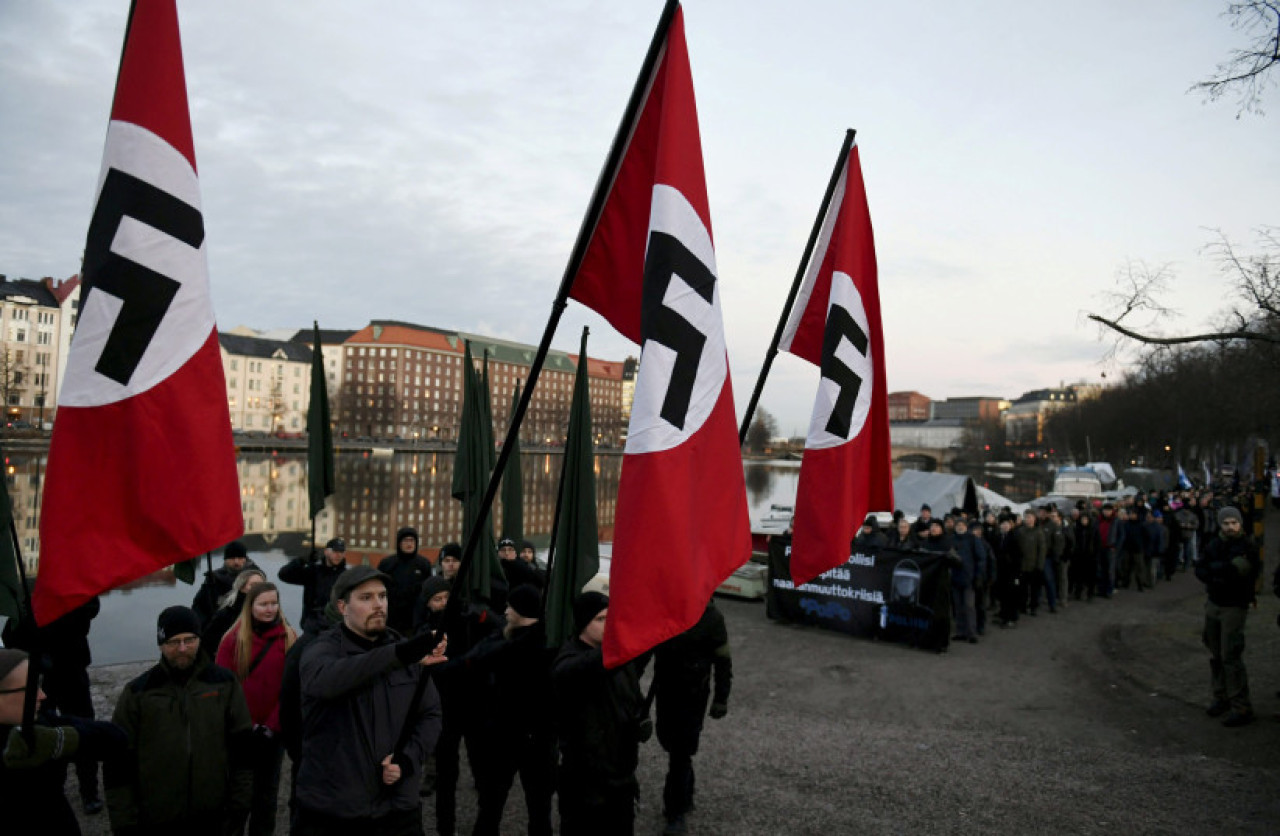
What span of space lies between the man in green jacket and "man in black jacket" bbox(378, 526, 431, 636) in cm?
340

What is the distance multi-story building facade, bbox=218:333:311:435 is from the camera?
421 ft

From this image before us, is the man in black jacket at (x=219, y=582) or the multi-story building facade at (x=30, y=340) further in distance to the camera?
the multi-story building facade at (x=30, y=340)

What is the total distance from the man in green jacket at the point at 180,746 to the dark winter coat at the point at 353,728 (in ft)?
2.71

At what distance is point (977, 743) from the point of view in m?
8.31

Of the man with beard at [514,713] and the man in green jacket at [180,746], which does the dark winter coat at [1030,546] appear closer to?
the man with beard at [514,713]

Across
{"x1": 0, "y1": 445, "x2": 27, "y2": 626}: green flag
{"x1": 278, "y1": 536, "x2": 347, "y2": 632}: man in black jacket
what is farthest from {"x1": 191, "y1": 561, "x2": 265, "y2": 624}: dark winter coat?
{"x1": 0, "y1": 445, "x2": 27, "y2": 626}: green flag

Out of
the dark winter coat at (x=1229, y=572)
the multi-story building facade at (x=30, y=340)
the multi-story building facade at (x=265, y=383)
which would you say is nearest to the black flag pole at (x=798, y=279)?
the dark winter coat at (x=1229, y=572)

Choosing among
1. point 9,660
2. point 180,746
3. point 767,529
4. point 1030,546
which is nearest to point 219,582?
point 180,746

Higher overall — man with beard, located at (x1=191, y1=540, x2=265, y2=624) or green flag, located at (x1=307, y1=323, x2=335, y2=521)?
green flag, located at (x1=307, y1=323, x2=335, y2=521)

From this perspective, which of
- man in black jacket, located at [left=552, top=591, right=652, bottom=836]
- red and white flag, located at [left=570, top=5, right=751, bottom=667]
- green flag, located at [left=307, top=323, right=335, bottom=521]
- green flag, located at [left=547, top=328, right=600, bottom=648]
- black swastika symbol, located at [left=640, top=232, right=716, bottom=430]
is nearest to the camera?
red and white flag, located at [left=570, top=5, right=751, bottom=667]

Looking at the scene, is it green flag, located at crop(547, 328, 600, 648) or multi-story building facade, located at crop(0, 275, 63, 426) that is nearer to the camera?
green flag, located at crop(547, 328, 600, 648)

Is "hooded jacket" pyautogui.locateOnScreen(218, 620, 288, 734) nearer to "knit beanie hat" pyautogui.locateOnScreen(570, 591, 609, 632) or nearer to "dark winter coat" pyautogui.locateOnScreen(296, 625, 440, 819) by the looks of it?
"dark winter coat" pyautogui.locateOnScreen(296, 625, 440, 819)

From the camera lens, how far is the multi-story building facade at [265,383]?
128375 mm

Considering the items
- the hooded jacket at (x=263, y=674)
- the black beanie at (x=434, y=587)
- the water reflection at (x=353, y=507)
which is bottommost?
the water reflection at (x=353, y=507)
